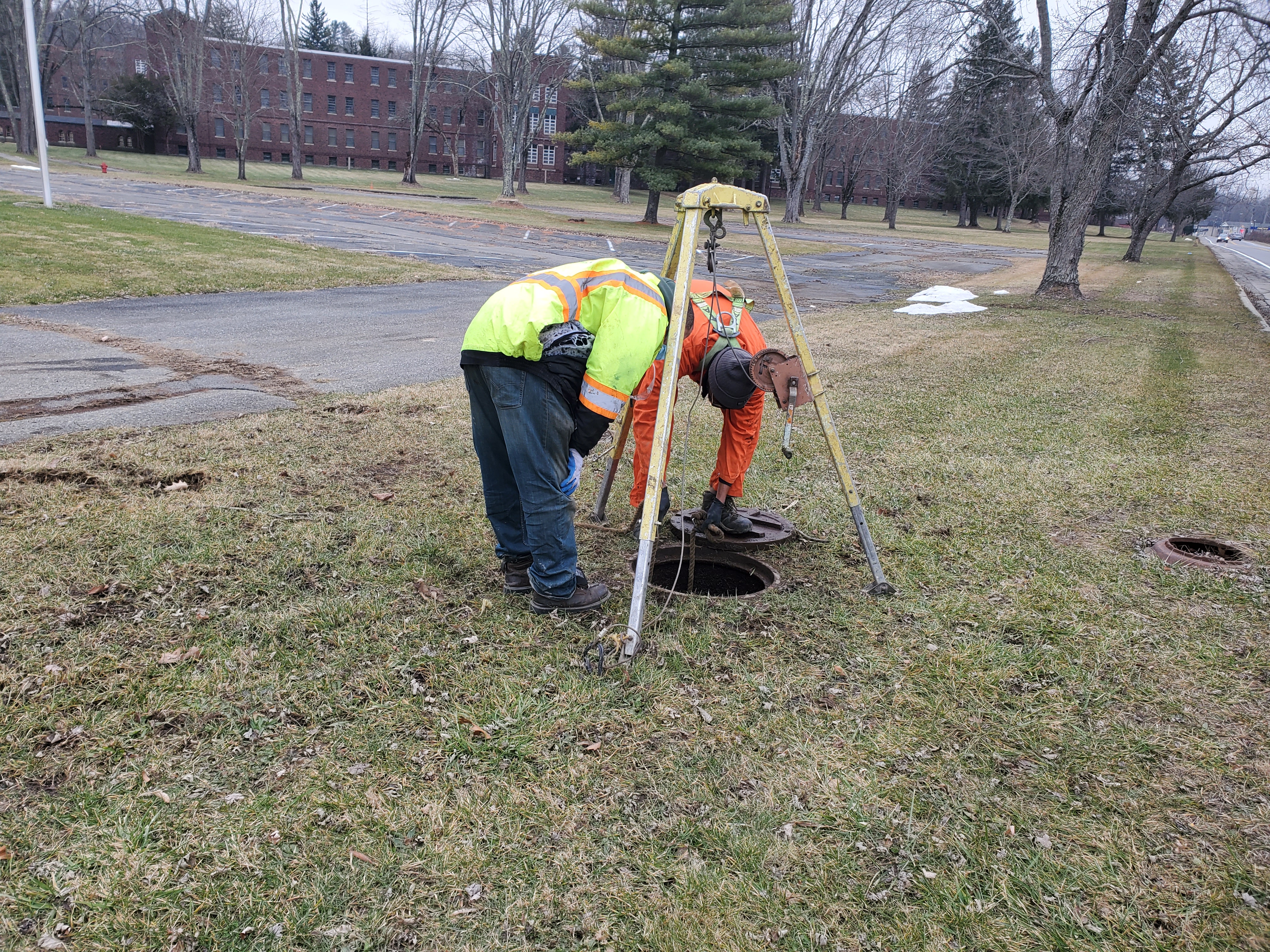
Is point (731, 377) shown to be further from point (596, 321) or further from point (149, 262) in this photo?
point (149, 262)

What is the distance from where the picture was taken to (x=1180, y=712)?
3.40 meters

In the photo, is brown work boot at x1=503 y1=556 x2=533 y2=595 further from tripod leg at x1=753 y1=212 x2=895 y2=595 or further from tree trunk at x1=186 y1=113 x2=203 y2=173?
tree trunk at x1=186 y1=113 x2=203 y2=173

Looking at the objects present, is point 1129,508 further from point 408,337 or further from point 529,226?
point 529,226

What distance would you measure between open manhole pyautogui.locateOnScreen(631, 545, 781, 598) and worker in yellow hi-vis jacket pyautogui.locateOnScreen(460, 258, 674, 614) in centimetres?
96

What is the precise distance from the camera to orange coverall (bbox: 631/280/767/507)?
4.23m

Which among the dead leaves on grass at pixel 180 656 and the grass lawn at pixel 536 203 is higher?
the grass lawn at pixel 536 203

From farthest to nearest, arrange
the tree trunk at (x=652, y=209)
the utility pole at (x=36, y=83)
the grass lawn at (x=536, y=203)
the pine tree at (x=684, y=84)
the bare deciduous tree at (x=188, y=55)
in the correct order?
the bare deciduous tree at (x=188, y=55) → the tree trunk at (x=652, y=209) → the grass lawn at (x=536, y=203) → the pine tree at (x=684, y=84) → the utility pole at (x=36, y=83)

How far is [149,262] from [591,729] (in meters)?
13.3

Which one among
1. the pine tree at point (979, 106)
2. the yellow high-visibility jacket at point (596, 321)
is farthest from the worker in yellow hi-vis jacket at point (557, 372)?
the pine tree at point (979, 106)

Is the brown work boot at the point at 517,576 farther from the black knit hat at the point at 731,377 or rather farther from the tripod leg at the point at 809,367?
the tripod leg at the point at 809,367

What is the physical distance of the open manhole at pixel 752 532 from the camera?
188 inches

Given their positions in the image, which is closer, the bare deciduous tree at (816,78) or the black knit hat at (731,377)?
the black knit hat at (731,377)

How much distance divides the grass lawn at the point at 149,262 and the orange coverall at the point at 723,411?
29.8 feet

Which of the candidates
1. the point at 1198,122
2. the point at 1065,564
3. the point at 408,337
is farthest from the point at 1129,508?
the point at 1198,122
